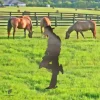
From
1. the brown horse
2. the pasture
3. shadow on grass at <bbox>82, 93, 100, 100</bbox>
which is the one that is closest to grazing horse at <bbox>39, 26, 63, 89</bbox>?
the pasture

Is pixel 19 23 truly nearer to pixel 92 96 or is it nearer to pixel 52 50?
pixel 92 96

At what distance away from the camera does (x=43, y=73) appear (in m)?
11.7

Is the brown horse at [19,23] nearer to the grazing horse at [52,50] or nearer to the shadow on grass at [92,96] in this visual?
the shadow on grass at [92,96]

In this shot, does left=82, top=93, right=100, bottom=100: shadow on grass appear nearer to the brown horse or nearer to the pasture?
the pasture

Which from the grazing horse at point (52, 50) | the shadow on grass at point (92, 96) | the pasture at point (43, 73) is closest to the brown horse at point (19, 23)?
the pasture at point (43, 73)

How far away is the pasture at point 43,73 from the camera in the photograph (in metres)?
9.46

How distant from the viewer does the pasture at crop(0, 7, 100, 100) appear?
946 centimetres

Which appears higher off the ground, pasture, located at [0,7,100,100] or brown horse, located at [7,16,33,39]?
brown horse, located at [7,16,33,39]

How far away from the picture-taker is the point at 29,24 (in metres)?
20.5

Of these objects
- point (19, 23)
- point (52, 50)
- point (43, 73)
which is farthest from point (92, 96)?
point (19, 23)

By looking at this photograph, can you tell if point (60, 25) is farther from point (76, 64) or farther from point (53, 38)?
point (53, 38)

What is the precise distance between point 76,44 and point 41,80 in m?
6.17

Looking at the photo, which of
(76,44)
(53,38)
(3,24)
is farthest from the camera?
(3,24)

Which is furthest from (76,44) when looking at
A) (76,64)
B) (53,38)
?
(53,38)
